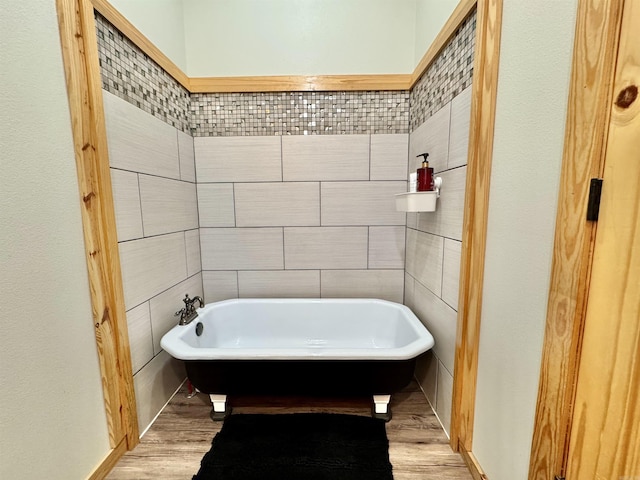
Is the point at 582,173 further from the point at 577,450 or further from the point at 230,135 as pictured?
the point at 230,135

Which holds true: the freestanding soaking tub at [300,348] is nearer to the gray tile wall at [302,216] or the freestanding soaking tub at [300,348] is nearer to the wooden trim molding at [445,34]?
the gray tile wall at [302,216]

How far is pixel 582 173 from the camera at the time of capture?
0.69m

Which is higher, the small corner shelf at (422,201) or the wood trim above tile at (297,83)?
the wood trim above tile at (297,83)

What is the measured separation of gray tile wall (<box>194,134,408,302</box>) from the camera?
205 cm

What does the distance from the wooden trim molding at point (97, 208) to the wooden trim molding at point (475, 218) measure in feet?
5.12

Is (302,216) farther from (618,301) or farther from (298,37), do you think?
(618,301)

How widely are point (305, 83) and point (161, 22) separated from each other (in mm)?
929

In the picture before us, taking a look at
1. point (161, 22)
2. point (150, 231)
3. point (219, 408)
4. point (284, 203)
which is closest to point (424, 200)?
point (284, 203)

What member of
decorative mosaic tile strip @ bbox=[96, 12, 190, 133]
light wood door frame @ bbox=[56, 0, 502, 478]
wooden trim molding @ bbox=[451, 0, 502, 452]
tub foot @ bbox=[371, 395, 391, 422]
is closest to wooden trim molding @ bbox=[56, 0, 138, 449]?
light wood door frame @ bbox=[56, 0, 502, 478]

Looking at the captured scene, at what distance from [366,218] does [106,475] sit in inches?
78.1

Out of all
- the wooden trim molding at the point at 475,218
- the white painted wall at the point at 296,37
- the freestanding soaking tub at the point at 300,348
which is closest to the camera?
the wooden trim molding at the point at 475,218

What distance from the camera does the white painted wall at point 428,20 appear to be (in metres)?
1.46

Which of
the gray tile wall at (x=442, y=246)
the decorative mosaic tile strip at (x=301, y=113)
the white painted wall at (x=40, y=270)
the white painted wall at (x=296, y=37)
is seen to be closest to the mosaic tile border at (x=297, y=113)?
the decorative mosaic tile strip at (x=301, y=113)

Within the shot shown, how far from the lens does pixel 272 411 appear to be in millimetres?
1604
